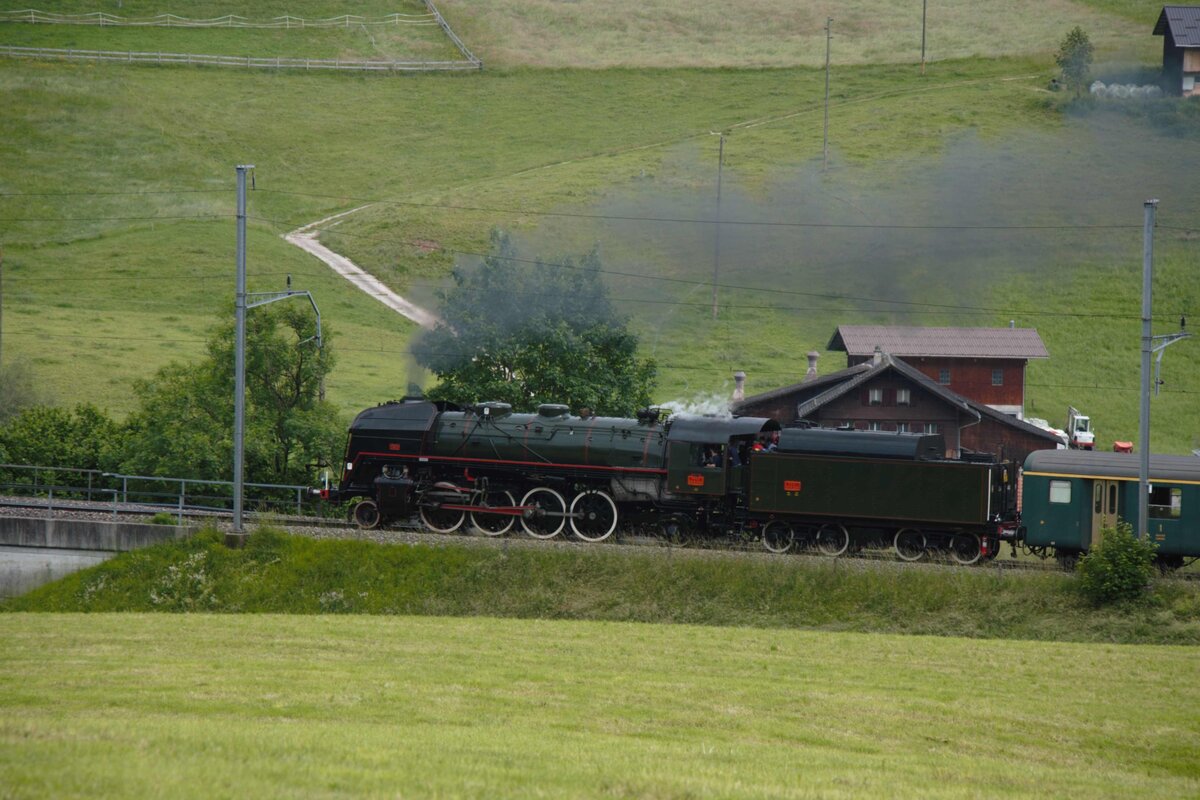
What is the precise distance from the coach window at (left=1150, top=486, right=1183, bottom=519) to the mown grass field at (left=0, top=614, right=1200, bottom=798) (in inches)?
273

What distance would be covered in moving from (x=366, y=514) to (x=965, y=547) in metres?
14.6

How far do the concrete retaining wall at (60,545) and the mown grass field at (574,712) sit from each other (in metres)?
6.25

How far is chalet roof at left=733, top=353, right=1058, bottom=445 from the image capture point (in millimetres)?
49375

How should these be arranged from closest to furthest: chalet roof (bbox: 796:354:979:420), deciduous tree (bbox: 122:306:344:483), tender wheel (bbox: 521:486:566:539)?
tender wheel (bbox: 521:486:566:539)
deciduous tree (bbox: 122:306:344:483)
chalet roof (bbox: 796:354:979:420)

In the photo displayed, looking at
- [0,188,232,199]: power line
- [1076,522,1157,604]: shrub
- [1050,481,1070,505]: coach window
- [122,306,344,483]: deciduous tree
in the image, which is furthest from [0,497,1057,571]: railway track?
[0,188,232,199]: power line

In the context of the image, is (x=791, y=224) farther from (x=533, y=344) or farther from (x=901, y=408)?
(x=533, y=344)

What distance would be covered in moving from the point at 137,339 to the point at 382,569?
41.7 m

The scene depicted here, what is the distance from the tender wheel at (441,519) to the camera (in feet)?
99.2

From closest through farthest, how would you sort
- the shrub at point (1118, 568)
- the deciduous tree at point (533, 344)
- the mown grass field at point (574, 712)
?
1. the mown grass field at point (574, 712)
2. the shrub at point (1118, 568)
3. the deciduous tree at point (533, 344)

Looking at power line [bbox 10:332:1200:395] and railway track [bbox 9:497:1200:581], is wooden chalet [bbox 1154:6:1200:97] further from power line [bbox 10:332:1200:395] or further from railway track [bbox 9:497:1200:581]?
railway track [bbox 9:497:1200:581]

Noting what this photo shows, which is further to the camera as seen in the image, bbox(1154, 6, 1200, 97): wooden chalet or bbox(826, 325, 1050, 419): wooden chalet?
bbox(1154, 6, 1200, 97): wooden chalet

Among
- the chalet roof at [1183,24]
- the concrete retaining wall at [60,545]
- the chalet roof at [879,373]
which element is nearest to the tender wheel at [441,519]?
the concrete retaining wall at [60,545]

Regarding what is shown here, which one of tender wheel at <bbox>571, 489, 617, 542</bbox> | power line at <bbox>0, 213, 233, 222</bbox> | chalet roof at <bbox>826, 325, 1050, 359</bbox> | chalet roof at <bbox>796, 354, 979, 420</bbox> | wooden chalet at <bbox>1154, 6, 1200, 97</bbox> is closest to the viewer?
tender wheel at <bbox>571, 489, 617, 542</bbox>

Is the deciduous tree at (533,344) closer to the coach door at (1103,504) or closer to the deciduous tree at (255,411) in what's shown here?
the deciduous tree at (255,411)
